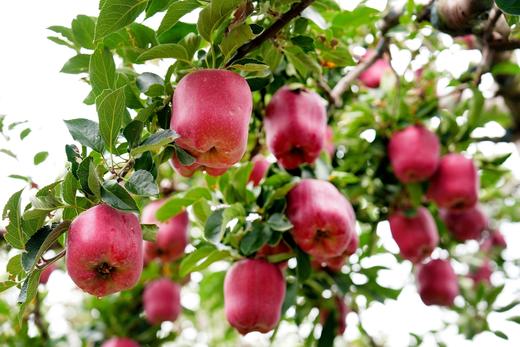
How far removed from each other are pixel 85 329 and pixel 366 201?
115cm

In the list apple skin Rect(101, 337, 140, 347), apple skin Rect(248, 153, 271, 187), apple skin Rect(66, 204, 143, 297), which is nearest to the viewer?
apple skin Rect(66, 204, 143, 297)

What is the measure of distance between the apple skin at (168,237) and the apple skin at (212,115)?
966 millimetres

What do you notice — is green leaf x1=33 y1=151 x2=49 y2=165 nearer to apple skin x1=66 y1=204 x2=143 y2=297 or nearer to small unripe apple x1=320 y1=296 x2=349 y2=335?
apple skin x1=66 y1=204 x2=143 y2=297

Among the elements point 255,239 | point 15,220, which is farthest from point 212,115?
point 255,239

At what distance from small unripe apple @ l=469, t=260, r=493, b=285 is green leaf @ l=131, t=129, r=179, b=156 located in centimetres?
195

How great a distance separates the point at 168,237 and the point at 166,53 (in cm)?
101

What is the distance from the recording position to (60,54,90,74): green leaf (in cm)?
105

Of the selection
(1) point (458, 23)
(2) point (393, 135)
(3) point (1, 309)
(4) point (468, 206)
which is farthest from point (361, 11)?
(3) point (1, 309)

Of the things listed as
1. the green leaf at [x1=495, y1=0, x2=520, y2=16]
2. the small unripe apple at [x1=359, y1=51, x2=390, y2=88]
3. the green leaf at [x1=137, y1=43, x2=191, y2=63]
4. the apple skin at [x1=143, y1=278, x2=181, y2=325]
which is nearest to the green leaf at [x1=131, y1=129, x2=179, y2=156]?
the green leaf at [x1=137, y1=43, x2=191, y2=63]

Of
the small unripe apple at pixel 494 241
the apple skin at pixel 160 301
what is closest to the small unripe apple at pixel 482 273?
the small unripe apple at pixel 494 241

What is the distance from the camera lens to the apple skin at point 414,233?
1.62 m

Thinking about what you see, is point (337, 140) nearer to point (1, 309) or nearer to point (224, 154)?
point (224, 154)

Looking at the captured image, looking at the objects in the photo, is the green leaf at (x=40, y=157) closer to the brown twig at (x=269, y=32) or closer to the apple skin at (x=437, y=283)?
the brown twig at (x=269, y=32)

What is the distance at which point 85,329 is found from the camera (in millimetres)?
2119
